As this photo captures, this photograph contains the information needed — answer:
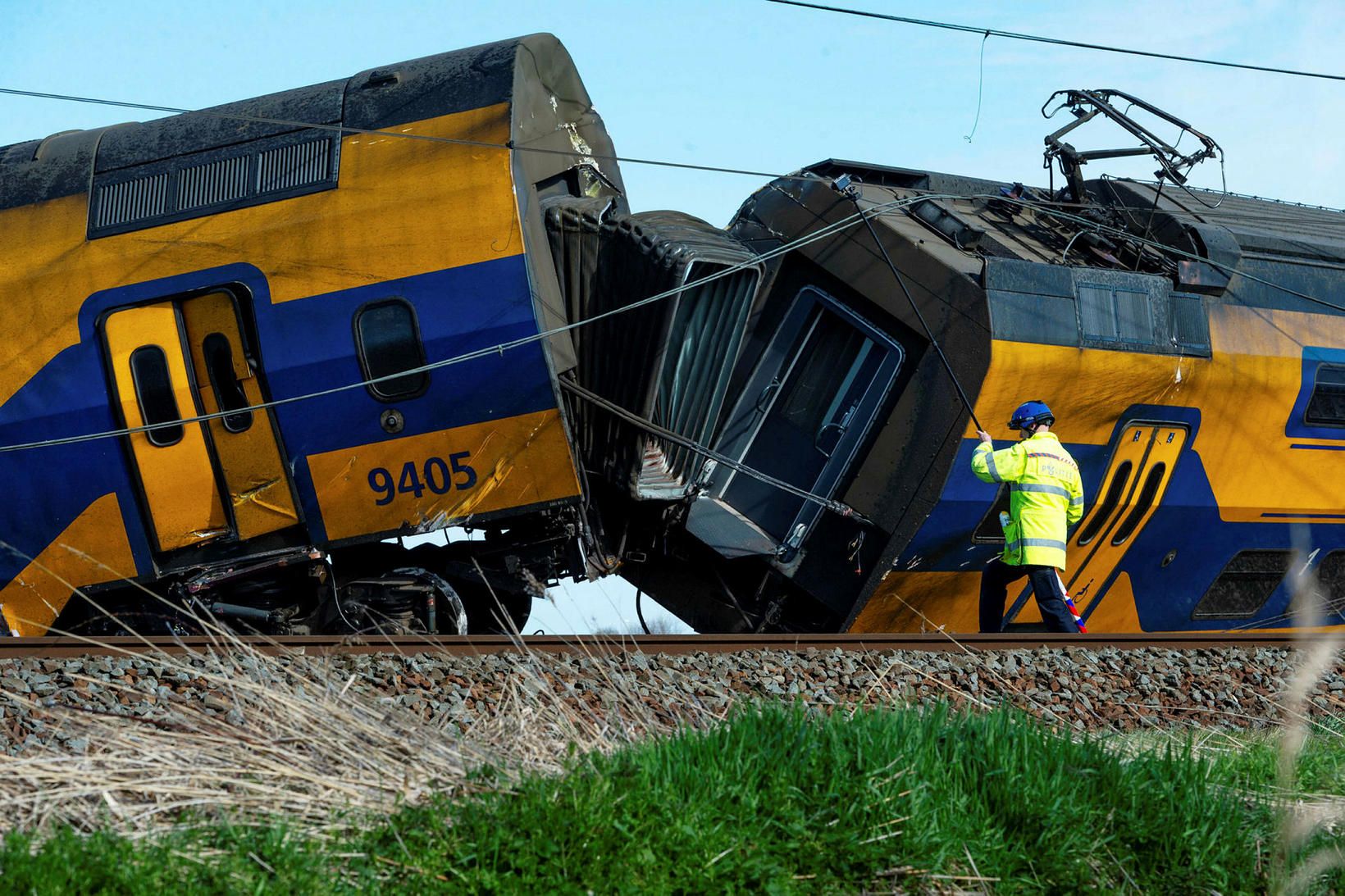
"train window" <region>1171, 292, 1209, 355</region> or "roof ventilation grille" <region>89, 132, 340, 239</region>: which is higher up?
"roof ventilation grille" <region>89, 132, 340, 239</region>

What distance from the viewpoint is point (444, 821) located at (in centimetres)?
427

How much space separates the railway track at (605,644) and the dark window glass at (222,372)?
2.08 m

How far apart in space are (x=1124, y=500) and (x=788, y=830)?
648cm

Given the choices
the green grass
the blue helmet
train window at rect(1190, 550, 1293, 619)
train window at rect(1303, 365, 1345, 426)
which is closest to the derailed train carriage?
the blue helmet

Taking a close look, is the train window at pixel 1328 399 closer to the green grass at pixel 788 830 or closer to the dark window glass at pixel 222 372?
the green grass at pixel 788 830

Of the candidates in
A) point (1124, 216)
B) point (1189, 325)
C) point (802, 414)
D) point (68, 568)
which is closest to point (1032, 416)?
point (802, 414)

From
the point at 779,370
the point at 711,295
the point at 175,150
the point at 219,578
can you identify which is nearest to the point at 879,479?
the point at 779,370

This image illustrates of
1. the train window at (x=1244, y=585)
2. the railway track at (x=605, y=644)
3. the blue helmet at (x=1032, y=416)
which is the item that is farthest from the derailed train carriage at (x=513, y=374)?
the railway track at (x=605, y=644)

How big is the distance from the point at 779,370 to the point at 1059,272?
2.12 metres

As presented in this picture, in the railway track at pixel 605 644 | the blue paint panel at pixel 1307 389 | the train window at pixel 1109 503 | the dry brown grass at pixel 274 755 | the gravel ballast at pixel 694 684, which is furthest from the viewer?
the blue paint panel at pixel 1307 389

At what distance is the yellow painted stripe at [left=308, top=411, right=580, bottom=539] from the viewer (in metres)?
8.92

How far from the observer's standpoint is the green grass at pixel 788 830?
401 centimetres

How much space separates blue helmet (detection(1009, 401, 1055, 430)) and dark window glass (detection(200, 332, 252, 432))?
17.2 feet

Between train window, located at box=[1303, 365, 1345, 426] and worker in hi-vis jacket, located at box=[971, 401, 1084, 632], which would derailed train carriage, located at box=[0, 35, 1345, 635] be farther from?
train window, located at box=[1303, 365, 1345, 426]
